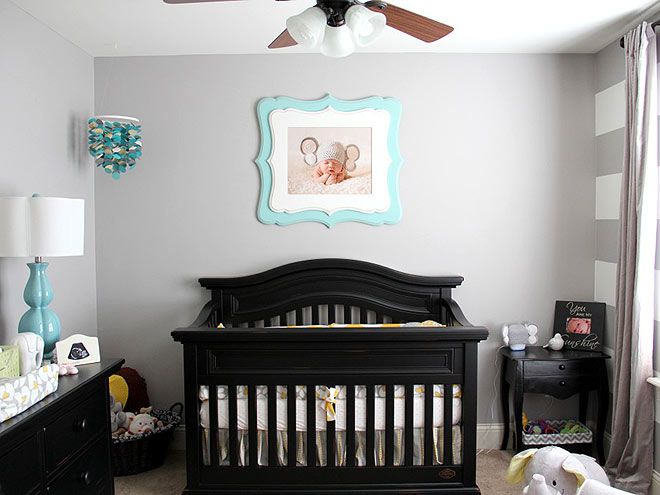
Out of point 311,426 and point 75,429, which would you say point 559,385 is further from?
point 75,429

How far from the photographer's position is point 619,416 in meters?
3.03

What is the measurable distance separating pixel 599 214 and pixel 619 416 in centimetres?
114

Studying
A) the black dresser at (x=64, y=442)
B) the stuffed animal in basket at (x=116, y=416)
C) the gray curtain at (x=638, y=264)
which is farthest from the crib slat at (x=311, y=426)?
the gray curtain at (x=638, y=264)

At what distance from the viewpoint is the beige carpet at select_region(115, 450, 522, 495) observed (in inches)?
119

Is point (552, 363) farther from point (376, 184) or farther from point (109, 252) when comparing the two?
point (109, 252)

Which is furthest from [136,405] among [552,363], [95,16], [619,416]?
[619,416]

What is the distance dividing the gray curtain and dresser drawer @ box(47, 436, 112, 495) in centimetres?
236

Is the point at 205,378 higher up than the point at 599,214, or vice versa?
the point at 599,214

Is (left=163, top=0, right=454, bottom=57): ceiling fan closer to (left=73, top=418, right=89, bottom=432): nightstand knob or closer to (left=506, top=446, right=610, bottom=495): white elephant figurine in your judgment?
(left=73, top=418, right=89, bottom=432): nightstand knob

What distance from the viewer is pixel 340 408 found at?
2846 millimetres

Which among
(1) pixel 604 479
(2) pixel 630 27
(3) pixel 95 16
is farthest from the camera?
(2) pixel 630 27

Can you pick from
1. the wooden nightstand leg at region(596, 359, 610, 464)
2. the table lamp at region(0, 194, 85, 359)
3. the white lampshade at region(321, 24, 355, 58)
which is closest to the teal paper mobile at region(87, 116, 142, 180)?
the table lamp at region(0, 194, 85, 359)

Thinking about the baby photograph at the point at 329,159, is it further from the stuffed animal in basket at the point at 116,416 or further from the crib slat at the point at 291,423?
the stuffed animal in basket at the point at 116,416

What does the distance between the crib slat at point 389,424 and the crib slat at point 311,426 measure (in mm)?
332
